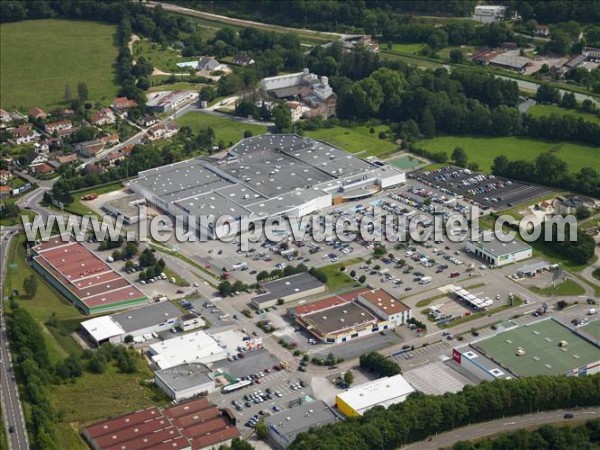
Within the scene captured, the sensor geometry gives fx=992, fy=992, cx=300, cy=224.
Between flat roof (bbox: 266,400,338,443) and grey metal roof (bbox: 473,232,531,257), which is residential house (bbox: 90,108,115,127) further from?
flat roof (bbox: 266,400,338,443)

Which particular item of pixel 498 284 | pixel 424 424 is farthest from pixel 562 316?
pixel 424 424

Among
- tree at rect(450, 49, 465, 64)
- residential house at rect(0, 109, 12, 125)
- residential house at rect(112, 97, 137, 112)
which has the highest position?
tree at rect(450, 49, 465, 64)

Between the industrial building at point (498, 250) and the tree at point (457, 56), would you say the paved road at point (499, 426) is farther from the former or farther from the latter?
the tree at point (457, 56)

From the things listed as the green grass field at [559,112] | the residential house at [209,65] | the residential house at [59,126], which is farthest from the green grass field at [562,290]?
the residential house at [209,65]

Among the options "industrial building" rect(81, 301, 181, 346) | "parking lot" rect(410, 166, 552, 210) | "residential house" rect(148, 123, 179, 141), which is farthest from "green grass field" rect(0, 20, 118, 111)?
"industrial building" rect(81, 301, 181, 346)

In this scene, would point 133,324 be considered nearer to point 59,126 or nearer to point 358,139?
point 358,139
